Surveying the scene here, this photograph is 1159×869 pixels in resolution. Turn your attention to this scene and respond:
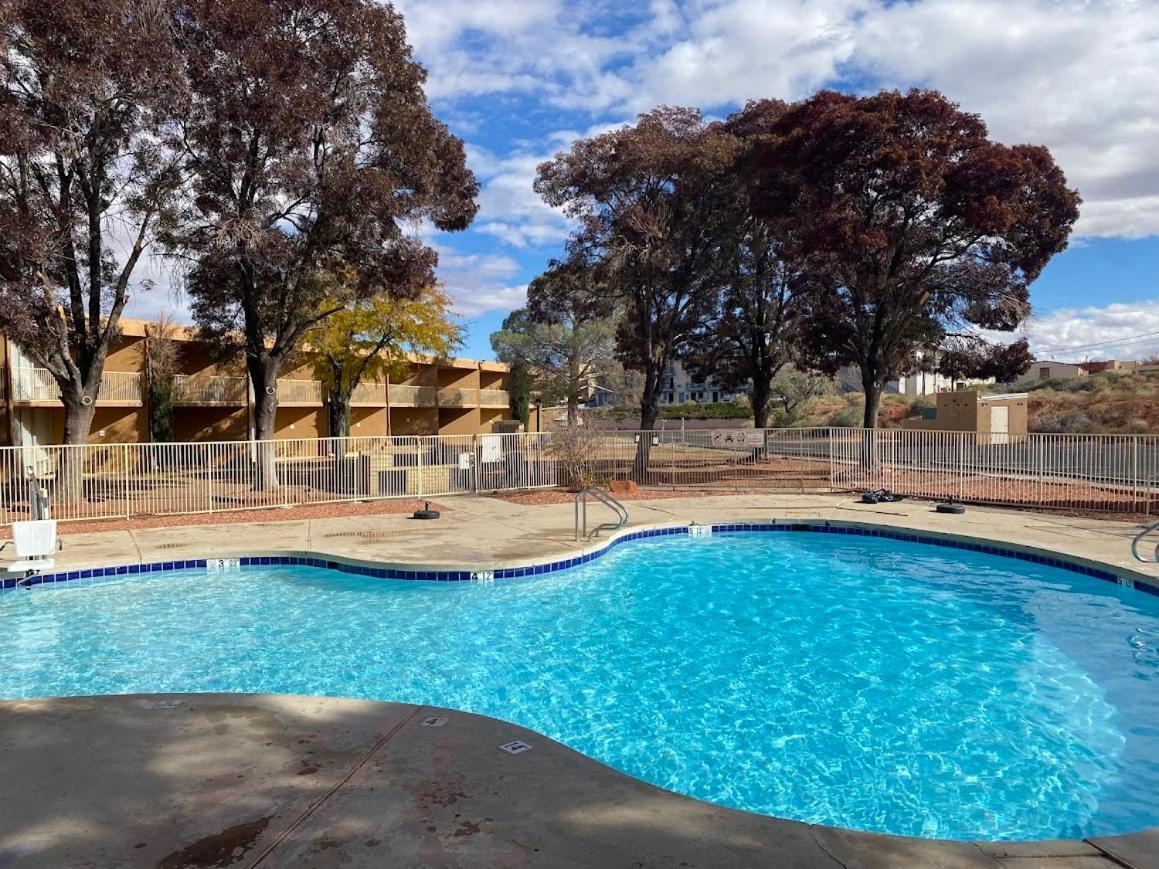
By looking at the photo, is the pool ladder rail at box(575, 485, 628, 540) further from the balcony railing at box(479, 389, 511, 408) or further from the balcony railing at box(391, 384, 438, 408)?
the balcony railing at box(479, 389, 511, 408)

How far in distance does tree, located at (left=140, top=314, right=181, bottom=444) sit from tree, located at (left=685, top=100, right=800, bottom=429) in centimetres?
1859

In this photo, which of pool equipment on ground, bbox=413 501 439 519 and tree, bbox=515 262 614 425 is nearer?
pool equipment on ground, bbox=413 501 439 519

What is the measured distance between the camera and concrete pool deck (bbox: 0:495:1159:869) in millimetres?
2926

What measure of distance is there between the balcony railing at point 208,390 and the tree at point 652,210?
15.1 m

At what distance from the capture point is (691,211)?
70.5 ft

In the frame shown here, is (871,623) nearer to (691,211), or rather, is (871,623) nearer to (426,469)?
(426,469)

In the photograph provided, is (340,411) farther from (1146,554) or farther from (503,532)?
(1146,554)

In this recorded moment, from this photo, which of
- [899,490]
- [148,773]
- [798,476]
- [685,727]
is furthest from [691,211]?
[148,773]

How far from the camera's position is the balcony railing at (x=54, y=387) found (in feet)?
72.9

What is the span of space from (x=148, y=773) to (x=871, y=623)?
7099 millimetres

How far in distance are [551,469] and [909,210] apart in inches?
439

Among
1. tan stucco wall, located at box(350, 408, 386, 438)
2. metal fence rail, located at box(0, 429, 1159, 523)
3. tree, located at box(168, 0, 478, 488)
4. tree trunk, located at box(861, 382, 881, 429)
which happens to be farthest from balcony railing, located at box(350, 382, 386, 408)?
tree trunk, located at box(861, 382, 881, 429)

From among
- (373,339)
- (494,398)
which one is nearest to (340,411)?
(373,339)

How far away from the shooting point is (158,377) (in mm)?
25562
